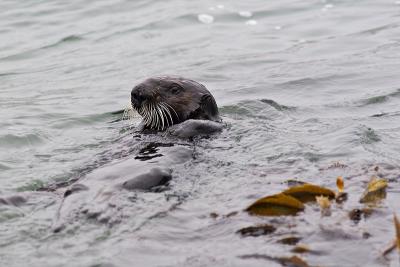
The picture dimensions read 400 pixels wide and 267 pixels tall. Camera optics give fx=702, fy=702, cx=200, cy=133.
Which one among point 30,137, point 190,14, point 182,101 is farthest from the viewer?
point 190,14

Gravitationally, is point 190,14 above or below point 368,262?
above

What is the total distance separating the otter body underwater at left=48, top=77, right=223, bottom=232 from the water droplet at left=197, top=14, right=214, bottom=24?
585cm

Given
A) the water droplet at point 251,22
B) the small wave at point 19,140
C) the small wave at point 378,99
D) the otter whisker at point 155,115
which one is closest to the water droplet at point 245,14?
the water droplet at point 251,22

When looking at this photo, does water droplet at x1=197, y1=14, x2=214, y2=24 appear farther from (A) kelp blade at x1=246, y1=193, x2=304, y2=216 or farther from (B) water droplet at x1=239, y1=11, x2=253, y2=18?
(A) kelp blade at x1=246, y1=193, x2=304, y2=216

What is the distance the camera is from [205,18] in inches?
457

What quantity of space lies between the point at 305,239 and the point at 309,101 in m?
3.85

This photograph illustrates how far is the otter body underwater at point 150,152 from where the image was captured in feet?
12.9

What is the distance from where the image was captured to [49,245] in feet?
11.7

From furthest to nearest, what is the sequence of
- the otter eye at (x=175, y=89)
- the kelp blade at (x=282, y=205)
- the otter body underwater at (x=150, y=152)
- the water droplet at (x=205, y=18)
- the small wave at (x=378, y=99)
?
the water droplet at (x=205, y=18)
the small wave at (x=378, y=99)
the otter eye at (x=175, y=89)
the otter body underwater at (x=150, y=152)
the kelp blade at (x=282, y=205)

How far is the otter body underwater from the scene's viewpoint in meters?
3.93

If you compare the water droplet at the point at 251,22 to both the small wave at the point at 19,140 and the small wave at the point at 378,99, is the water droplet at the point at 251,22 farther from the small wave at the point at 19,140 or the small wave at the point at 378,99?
the small wave at the point at 19,140

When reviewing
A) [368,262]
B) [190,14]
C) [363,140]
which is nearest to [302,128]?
[363,140]

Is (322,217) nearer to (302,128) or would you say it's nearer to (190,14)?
(302,128)

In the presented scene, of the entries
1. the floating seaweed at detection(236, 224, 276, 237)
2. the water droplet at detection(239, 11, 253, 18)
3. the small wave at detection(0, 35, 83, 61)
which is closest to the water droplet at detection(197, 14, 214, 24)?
the water droplet at detection(239, 11, 253, 18)
